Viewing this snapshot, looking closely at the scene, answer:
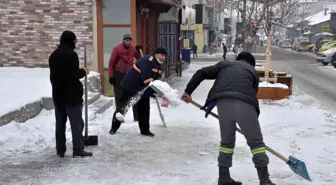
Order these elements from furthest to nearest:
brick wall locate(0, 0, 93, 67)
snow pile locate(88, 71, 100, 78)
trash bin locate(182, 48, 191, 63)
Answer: trash bin locate(182, 48, 191, 63)
brick wall locate(0, 0, 93, 67)
snow pile locate(88, 71, 100, 78)

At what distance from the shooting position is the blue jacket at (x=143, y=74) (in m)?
6.88

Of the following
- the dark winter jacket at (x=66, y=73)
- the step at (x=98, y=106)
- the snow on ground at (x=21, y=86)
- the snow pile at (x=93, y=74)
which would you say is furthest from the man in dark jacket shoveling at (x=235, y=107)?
the snow pile at (x=93, y=74)

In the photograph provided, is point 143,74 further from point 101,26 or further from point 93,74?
point 101,26

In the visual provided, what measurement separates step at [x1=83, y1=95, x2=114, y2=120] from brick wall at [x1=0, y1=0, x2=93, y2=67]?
78.9 inches

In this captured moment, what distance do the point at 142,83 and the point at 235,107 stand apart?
2.75 metres

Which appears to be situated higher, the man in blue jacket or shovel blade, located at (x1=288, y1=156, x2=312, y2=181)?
the man in blue jacket

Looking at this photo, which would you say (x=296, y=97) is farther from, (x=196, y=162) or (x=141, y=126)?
(x=196, y=162)

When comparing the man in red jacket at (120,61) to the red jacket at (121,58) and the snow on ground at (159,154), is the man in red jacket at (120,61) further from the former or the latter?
the snow on ground at (159,154)

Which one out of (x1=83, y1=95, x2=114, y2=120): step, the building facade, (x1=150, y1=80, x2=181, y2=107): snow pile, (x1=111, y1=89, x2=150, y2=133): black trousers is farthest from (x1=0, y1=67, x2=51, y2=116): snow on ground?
(x1=150, y1=80, x2=181, y2=107): snow pile

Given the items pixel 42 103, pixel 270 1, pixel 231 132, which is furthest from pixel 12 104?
pixel 270 1

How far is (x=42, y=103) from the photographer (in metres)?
8.22

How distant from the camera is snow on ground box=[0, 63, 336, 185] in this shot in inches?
208

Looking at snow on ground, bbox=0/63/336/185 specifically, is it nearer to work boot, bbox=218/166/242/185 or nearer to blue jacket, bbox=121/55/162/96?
work boot, bbox=218/166/242/185

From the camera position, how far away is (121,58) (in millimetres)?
8672
